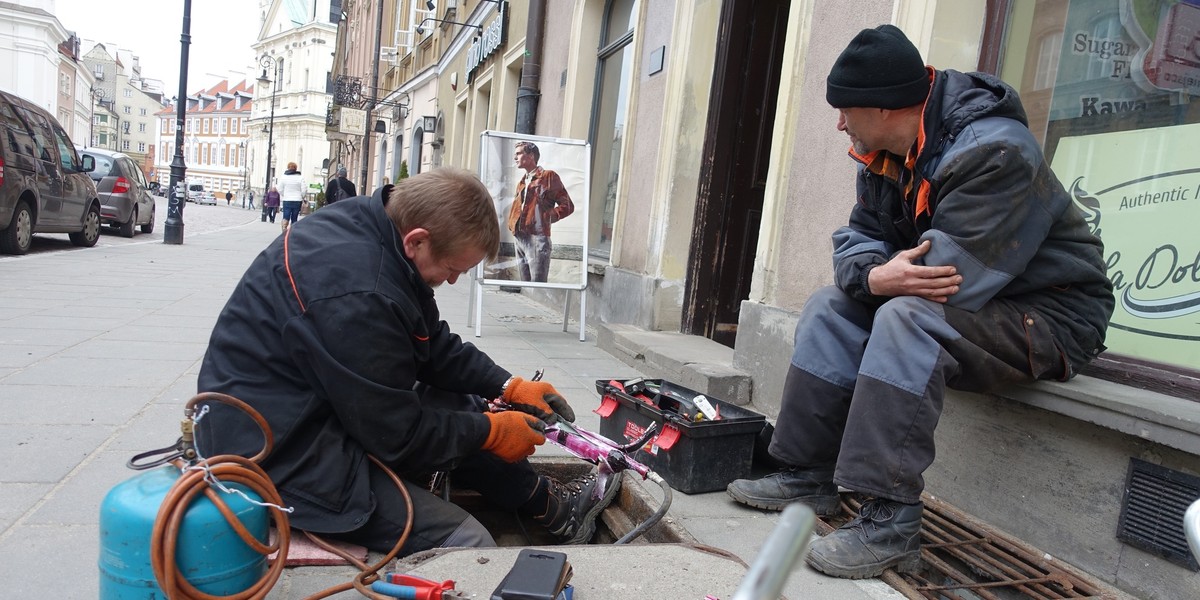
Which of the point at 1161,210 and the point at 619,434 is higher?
the point at 1161,210

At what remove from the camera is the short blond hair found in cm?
210

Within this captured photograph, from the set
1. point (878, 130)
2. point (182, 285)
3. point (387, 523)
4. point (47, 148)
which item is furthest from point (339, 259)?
point (47, 148)

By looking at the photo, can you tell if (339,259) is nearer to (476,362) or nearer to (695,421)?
(476,362)

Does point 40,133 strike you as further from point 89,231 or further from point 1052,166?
point 1052,166

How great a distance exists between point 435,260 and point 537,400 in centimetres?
70

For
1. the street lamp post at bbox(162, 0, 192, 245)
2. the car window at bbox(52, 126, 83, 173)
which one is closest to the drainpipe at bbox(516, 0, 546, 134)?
the car window at bbox(52, 126, 83, 173)

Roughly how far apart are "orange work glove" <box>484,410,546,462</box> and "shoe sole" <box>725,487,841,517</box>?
35.0 inches

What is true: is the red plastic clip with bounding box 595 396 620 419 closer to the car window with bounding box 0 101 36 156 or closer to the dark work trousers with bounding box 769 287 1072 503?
the dark work trousers with bounding box 769 287 1072 503

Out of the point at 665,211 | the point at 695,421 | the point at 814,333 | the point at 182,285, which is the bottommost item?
the point at 182,285

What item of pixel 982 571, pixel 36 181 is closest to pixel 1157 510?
pixel 982 571

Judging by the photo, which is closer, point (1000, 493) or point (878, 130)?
point (878, 130)

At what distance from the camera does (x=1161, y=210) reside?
2650 millimetres

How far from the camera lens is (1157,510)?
85.1 inches

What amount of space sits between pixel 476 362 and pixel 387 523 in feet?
2.43
